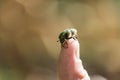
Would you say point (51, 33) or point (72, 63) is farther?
point (51, 33)

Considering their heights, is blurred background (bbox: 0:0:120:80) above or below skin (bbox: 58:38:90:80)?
above

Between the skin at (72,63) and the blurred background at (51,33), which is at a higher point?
the blurred background at (51,33)

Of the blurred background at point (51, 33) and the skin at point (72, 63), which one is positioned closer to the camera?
the skin at point (72, 63)

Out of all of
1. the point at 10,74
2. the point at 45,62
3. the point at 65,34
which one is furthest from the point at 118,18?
the point at 65,34

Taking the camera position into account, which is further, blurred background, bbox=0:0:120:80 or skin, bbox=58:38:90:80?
blurred background, bbox=0:0:120:80

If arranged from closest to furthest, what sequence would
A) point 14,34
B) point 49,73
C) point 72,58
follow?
1. point 72,58
2. point 49,73
3. point 14,34

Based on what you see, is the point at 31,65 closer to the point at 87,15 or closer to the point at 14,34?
the point at 14,34

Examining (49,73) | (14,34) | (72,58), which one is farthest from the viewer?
(14,34)

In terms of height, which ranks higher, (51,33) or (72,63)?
(51,33)
